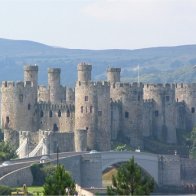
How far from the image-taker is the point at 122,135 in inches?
4250

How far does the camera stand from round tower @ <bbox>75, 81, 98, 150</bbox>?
10244 cm

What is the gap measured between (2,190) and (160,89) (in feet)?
125

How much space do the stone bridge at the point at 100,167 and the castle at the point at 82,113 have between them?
383cm

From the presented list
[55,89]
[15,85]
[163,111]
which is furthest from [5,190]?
[163,111]

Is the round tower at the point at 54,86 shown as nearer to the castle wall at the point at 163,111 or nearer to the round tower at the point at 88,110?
the round tower at the point at 88,110

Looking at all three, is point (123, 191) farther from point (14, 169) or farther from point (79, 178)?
point (79, 178)

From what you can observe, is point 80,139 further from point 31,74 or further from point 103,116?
point 31,74

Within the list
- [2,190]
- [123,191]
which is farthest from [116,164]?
[123,191]

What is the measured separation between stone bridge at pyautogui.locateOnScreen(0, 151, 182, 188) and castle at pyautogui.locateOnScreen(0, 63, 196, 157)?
3.83 m

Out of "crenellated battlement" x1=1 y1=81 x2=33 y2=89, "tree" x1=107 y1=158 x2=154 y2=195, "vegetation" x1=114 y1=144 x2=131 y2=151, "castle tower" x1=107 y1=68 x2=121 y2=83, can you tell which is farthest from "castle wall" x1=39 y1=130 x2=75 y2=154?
"tree" x1=107 y1=158 x2=154 y2=195

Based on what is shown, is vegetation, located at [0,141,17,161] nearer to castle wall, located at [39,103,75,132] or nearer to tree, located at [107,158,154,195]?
castle wall, located at [39,103,75,132]

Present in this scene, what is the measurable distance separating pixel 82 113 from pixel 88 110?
1.79 ft

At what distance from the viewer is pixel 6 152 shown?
95750mm

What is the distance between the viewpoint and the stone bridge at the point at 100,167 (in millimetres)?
87250
